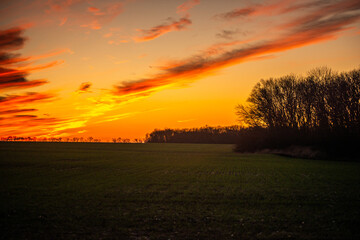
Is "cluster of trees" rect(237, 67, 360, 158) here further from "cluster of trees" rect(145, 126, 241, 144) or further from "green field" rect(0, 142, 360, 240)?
"cluster of trees" rect(145, 126, 241, 144)

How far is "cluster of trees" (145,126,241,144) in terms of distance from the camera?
142m

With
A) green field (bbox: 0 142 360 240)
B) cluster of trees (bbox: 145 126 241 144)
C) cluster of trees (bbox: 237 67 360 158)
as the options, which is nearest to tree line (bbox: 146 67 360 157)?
cluster of trees (bbox: 237 67 360 158)

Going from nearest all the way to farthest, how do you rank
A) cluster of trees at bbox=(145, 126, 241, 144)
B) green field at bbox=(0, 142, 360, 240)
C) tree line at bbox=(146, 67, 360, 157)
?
1. green field at bbox=(0, 142, 360, 240)
2. tree line at bbox=(146, 67, 360, 157)
3. cluster of trees at bbox=(145, 126, 241, 144)

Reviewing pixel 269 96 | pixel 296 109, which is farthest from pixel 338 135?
pixel 269 96

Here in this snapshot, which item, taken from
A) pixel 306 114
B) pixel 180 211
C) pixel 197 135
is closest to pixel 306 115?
pixel 306 114

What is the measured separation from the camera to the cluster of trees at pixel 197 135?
465ft

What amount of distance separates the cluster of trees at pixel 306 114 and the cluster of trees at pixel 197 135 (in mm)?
63225

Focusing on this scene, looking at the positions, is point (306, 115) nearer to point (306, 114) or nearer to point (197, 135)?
point (306, 114)

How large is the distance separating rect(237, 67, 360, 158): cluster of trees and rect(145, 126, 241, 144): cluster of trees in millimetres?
63225

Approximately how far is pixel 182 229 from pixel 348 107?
5561 centimetres

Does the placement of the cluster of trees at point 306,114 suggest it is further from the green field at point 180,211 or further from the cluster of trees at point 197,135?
the cluster of trees at point 197,135

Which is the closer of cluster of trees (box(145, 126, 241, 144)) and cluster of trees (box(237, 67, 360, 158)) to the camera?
cluster of trees (box(237, 67, 360, 158))

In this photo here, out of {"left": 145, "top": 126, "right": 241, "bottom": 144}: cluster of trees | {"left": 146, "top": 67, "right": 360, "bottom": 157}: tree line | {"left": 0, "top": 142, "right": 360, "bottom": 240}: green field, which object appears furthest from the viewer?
{"left": 145, "top": 126, "right": 241, "bottom": 144}: cluster of trees

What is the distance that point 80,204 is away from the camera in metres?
14.7
